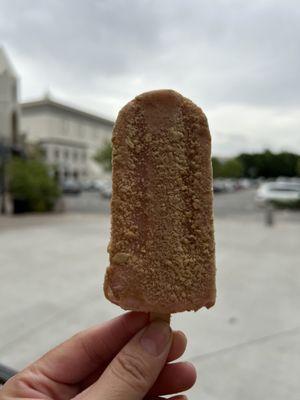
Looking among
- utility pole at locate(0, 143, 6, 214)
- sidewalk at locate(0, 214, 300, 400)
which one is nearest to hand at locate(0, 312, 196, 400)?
sidewalk at locate(0, 214, 300, 400)

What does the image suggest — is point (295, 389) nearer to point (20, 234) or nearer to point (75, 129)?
point (20, 234)

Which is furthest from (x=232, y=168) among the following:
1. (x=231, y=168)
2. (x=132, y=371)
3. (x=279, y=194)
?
(x=132, y=371)

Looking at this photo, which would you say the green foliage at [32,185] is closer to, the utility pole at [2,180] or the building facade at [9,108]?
the utility pole at [2,180]

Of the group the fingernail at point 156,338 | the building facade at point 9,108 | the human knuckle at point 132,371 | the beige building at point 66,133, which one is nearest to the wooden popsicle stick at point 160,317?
the fingernail at point 156,338

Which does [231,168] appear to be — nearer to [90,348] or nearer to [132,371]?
[90,348]

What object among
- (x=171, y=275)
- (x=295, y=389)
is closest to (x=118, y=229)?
(x=171, y=275)

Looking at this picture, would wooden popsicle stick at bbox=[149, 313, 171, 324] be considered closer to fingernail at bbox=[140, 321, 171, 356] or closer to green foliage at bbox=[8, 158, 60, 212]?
A: fingernail at bbox=[140, 321, 171, 356]
